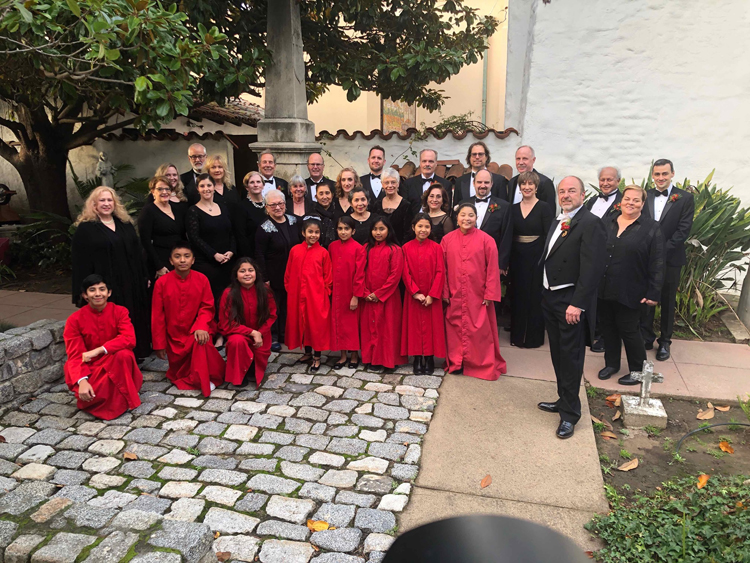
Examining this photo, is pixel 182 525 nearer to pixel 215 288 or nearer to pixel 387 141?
pixel 215 288

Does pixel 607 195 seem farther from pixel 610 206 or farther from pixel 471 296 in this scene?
pixel 471 296

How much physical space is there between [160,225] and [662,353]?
16.9 ft

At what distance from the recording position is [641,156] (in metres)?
7.81

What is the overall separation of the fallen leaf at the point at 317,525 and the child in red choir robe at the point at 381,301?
2231 mm

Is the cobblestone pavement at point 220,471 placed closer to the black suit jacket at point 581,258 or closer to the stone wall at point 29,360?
the stone wall at point 29,360

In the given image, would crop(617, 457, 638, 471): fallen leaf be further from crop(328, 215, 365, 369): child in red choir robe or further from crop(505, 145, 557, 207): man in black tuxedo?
crop(505, 145, 557, 207): man in black tuxedo

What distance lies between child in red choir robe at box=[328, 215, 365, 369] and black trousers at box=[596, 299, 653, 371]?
2252 mm

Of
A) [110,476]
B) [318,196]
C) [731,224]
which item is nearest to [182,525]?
[110,476]

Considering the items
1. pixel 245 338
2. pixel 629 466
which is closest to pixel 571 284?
pixel 629 466

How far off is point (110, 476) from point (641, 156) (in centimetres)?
758

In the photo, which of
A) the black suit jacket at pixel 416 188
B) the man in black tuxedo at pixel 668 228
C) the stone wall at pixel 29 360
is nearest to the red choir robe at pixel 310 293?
the black suit jacket at pixel 416 188

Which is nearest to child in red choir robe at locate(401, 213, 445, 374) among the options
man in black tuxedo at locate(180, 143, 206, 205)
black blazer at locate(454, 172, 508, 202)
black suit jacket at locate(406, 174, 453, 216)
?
black suit jacket at locate(406, 174, 453, 216)

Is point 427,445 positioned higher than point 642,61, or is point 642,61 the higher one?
point 642,61

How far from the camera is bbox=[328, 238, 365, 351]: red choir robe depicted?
203 inches
